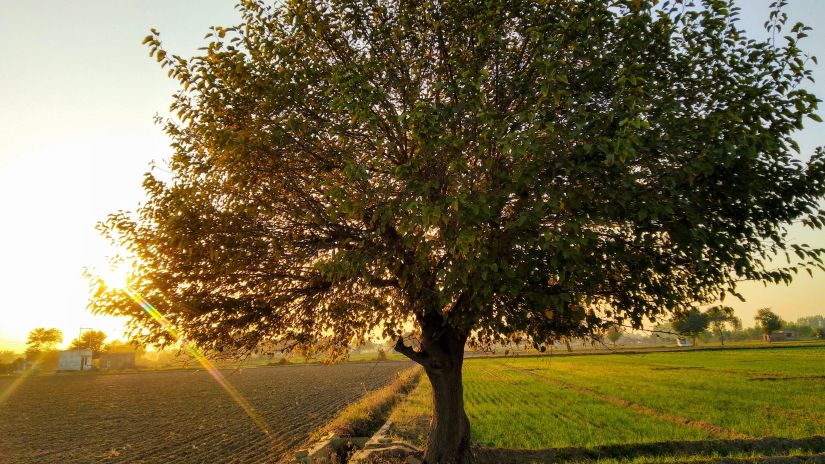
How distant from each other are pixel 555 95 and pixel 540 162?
0.95 metres

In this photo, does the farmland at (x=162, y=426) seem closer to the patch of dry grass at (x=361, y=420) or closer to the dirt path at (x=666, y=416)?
the patch of dry grass at (x=361, y=420)

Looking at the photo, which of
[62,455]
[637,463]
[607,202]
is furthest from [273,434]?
[607,202]

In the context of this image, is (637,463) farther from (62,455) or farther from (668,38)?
(62,455)

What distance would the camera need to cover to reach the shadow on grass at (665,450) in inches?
553

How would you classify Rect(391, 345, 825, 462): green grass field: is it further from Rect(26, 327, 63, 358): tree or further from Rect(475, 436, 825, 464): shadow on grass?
Rect(26, 327, 63, 358): tree

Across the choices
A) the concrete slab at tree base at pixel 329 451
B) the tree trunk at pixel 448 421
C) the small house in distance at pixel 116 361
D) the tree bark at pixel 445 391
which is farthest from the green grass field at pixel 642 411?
the small house in distance at pixel 116 361

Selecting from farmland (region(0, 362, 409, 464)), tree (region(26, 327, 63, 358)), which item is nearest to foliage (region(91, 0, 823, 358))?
farmland (region(0, 362, 409, 464))

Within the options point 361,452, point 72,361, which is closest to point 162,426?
point 361,452

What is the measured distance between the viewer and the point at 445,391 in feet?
40.1

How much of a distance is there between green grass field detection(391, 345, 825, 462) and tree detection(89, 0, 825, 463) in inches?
338

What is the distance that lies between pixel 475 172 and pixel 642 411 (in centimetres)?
2307

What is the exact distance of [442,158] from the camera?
26.3 ft

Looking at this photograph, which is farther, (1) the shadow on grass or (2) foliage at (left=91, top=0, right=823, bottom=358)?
(1) the shadow on grass

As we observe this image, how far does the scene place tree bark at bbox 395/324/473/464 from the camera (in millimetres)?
11953
